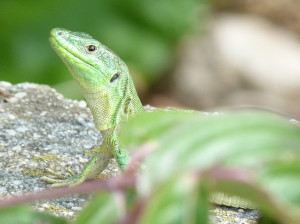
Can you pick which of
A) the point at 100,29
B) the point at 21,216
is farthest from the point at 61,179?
the point at 100,29

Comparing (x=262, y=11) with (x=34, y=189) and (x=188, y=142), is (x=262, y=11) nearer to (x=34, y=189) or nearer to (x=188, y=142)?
(x=34, y=189)

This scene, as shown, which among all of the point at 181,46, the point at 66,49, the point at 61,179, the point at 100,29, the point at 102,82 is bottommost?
the point at 61,179

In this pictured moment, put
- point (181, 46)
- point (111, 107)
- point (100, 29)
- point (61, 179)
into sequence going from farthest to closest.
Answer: point (181, 46), point (100, 29), point (111, 107), point (61, 179)

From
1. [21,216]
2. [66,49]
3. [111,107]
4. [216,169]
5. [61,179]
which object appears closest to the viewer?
[216,169]

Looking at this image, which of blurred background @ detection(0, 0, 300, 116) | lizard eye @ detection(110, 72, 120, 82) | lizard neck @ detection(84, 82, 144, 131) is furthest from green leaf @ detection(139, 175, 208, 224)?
blurred background @ detection(0, 0, 300, 116)

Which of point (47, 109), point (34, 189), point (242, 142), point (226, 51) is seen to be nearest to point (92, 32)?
point (226, 51)

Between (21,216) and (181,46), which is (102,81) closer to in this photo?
(21,216)
